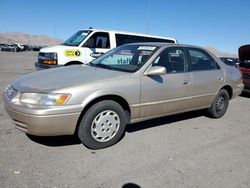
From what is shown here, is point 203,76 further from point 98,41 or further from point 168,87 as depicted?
point 98,41

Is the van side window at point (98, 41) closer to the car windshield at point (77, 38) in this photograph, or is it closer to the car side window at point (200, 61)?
the car windshield at point (77, 38)

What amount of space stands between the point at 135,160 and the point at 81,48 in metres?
5.98

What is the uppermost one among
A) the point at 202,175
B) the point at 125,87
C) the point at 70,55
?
the point at 70,55

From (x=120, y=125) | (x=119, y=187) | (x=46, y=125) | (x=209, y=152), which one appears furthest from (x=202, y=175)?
(x=46, y=125)

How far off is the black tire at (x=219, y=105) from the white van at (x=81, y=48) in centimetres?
465

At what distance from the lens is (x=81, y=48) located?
8633 mm

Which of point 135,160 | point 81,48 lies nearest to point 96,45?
point 81,48

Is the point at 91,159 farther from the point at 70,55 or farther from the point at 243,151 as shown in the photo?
the point at 70,55

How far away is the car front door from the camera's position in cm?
410

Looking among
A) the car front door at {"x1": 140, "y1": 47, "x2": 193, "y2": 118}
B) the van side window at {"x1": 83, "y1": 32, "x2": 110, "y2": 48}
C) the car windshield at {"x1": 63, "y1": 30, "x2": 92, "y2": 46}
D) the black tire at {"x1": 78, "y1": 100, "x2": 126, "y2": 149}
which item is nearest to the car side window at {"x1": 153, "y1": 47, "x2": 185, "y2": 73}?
the car front door at {"x1": 140, "y1": 47, "x2": 193, "y2": 118}

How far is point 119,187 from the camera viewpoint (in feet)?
9.16

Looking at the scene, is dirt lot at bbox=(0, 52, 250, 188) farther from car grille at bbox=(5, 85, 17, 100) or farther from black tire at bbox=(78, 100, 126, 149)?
car grille at bbox=(5, 85, 17, 100)

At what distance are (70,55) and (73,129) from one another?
542 centimetres

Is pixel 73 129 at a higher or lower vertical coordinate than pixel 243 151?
higher
